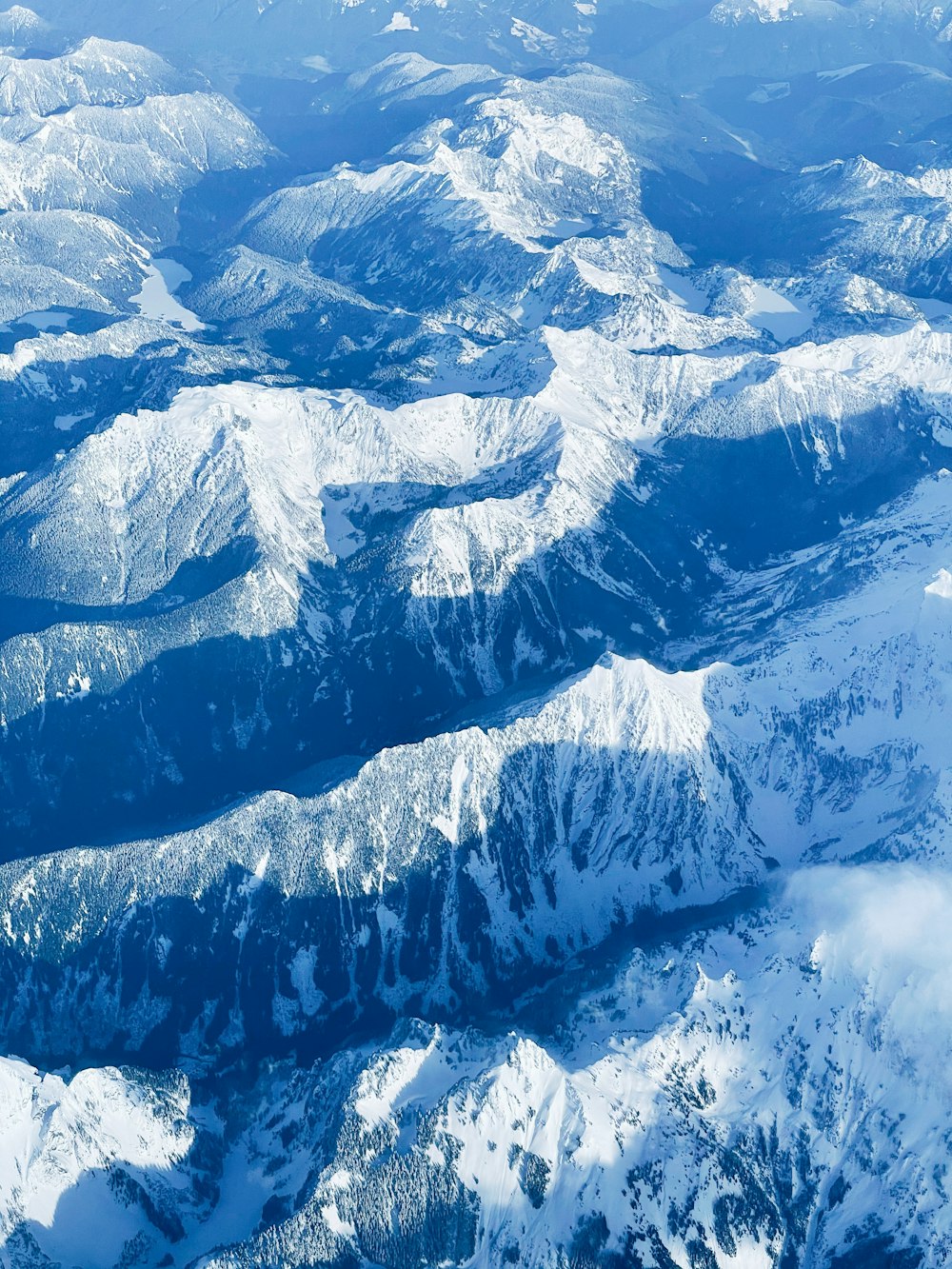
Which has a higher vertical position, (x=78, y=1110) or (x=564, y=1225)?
(x=78, y=1110)

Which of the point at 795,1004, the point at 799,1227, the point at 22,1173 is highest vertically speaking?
the point at 22,1173

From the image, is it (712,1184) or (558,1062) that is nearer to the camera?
(712,1184)

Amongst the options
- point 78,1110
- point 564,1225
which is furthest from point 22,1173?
point 564,1225

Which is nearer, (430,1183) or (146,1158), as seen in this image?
(430,1183)

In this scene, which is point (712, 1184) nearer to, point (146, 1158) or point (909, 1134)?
point (909, 1134)

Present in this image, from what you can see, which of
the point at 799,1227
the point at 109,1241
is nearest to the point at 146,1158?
the point at 109,1241

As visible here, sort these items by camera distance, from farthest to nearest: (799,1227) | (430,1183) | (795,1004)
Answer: (795,1004) < (799,1227) < (430,1183)

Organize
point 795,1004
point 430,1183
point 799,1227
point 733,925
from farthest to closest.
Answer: point 733,925 < point 795,1004 < point 799,1227 < point 430,1183

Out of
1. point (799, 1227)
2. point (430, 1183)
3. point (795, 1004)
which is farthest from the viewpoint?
point (795, 1004)

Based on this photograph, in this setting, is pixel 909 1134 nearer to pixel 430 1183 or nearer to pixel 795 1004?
pixel 795 1004
